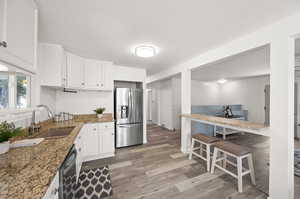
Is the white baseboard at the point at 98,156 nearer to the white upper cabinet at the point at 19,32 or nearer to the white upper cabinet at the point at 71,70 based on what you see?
the white upper cabinet at the point at 71,70

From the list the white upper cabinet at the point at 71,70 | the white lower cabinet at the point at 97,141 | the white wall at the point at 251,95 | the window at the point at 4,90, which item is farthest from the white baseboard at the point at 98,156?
the white wall at the point at 251,95

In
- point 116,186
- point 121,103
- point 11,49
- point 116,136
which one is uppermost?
point 11,49

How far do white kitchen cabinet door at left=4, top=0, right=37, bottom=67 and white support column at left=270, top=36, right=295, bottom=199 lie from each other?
2569mm

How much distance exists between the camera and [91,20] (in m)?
1.39

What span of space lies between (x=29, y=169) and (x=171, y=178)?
6.10 ft

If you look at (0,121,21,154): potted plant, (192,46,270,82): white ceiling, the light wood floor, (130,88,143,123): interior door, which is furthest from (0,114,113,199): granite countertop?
(192,46,270,82): white ceiling

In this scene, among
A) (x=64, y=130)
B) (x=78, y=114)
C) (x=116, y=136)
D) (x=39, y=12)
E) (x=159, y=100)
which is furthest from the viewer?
(x=159, y=100)

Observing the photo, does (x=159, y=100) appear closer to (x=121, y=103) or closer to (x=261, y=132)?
(x=121, y=103)

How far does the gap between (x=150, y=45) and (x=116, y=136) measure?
2387mm

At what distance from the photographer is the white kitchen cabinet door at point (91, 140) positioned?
7.89 feet

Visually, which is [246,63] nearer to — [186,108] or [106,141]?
[186,108]

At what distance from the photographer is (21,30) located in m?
0.92

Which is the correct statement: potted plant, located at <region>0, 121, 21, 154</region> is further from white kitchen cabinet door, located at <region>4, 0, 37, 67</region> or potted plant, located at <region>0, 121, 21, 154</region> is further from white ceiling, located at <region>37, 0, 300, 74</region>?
white ceiling, located at <region>37, 0, 300, 74</region>

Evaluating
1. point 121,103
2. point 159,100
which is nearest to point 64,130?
point 121,103
